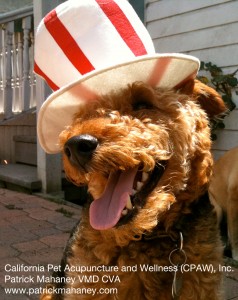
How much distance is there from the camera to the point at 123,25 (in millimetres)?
1681

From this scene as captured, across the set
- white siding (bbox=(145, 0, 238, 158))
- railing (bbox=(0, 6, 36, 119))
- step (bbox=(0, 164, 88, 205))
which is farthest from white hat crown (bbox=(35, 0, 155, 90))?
railing (bbox=(0, 6, 36, 119))

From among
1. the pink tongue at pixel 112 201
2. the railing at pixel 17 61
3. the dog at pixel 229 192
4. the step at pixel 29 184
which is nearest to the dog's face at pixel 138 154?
the pink tongue at pixel 112 201

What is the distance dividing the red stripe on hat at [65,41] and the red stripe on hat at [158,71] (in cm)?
27

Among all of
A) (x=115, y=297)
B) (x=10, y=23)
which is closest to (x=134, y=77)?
(x=115, y=297)

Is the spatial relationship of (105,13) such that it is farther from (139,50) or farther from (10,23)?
(10,23)

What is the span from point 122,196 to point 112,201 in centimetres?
5

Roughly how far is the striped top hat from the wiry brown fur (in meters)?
0.08

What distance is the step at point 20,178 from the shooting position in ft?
17.5

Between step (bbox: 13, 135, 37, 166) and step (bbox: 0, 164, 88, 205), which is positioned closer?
step (bbox: 0, 164, 88, 205)

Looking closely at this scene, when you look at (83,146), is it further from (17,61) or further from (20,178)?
(17,61)

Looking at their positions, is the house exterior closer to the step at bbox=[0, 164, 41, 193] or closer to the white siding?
the white siding

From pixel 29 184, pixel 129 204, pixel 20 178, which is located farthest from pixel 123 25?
pixel 20 178

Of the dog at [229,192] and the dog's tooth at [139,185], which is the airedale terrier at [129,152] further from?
the dog at [229,192]

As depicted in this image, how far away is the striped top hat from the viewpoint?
1.64 metres
